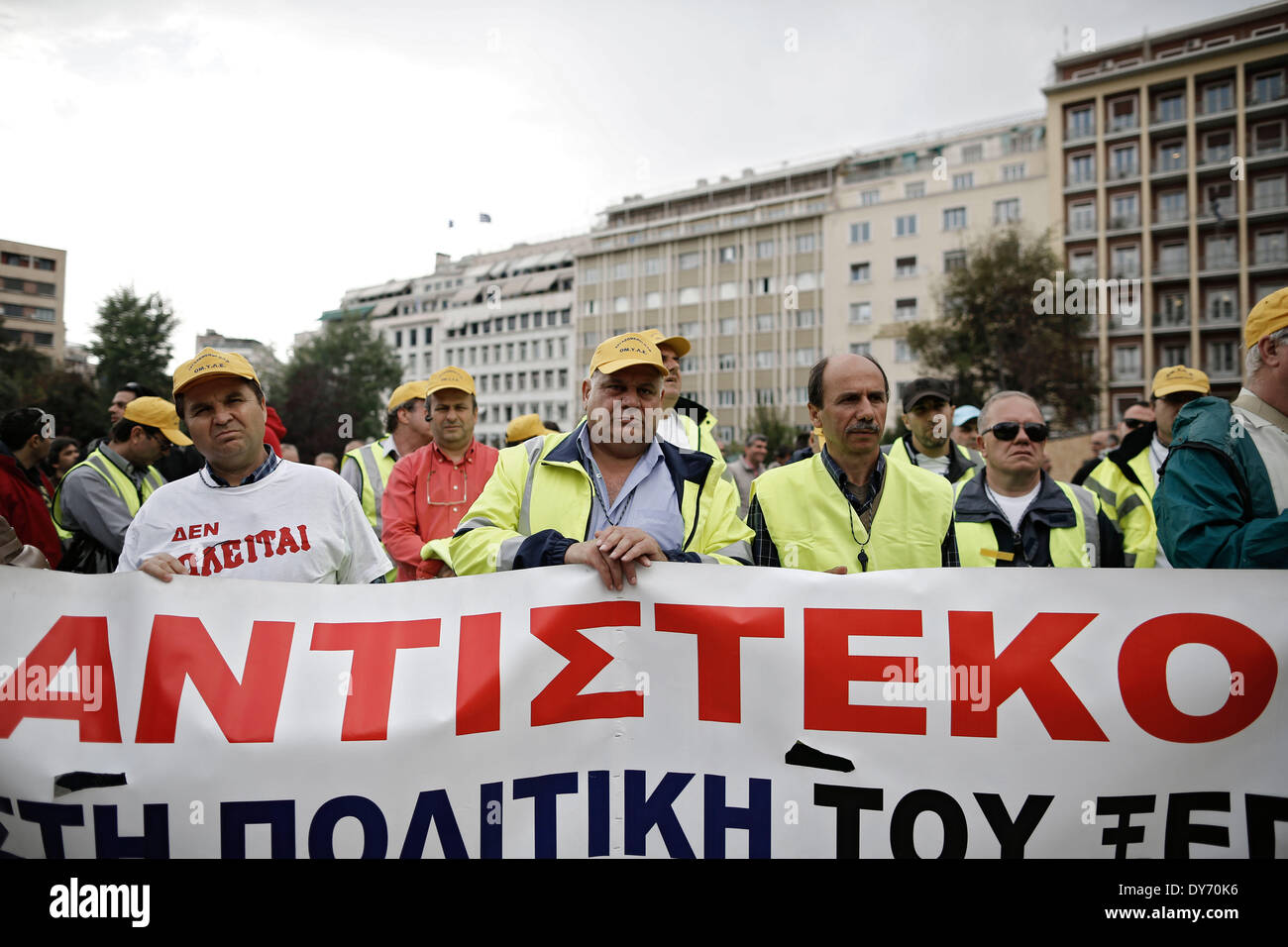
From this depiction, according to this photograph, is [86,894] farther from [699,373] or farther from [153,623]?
[699,373]

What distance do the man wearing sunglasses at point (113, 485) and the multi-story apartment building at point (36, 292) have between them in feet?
320

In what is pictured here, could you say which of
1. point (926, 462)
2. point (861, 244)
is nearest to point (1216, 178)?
point (861, 244)

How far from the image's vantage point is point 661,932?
230 centimetres

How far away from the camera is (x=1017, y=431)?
394 centimetres

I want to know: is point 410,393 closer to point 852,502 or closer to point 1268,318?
point 852,502

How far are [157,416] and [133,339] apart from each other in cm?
4971

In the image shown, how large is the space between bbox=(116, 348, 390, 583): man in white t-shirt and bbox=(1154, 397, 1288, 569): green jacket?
2.77 metres

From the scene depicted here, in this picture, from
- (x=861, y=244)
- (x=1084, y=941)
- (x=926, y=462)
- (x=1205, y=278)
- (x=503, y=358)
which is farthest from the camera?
(x=503, y=358)

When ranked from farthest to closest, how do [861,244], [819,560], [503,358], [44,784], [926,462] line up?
[503,358]
[861,244]
[926,462]
[819,560]
[44,784]

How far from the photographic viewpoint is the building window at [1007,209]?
55000 mm

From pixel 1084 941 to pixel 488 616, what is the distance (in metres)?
1.82

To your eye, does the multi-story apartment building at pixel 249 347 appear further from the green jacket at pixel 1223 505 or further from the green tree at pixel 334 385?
the green jacket at pixel 1223 505

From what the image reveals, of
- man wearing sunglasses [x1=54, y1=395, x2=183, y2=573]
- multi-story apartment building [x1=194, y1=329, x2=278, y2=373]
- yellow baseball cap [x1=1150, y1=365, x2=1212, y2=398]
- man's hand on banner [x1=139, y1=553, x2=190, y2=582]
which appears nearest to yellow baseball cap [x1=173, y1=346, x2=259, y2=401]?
man's hand on banner [x1=139, y1=553, x2=190, y2=582]

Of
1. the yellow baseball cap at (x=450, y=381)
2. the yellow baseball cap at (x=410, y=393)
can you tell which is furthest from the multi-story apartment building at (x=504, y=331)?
the yellow baseball cap at (x=450, y=381)
